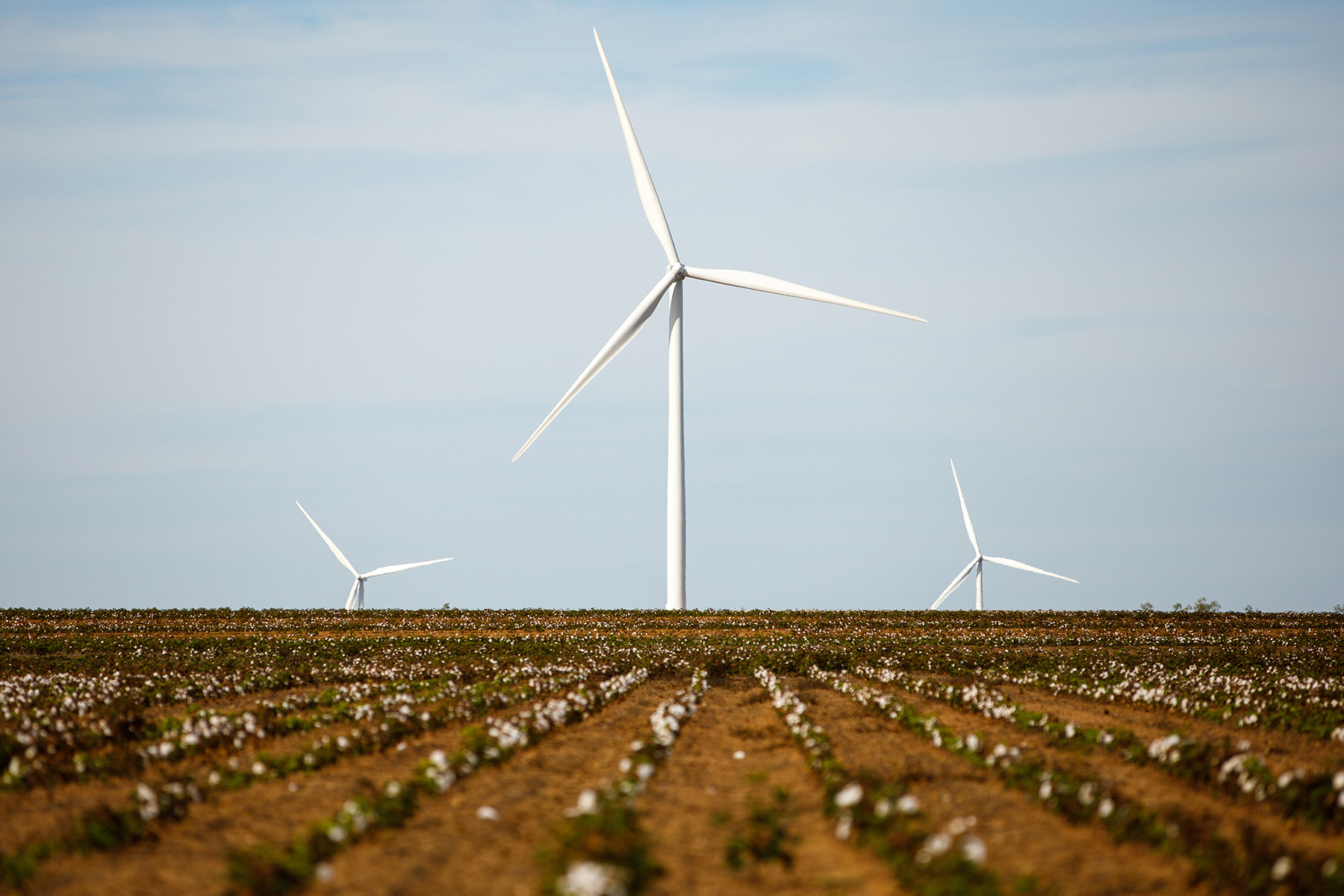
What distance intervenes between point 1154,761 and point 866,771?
5.14 meters

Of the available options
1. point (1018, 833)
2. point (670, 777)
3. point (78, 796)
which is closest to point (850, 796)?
point (1018, 833)

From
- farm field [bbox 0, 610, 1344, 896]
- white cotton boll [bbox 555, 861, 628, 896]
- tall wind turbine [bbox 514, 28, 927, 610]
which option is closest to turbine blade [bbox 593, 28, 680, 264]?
tall wind turbine [bbox 514, 28, 927, 610]

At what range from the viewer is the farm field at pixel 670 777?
10789 millimetres

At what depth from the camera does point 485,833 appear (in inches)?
494

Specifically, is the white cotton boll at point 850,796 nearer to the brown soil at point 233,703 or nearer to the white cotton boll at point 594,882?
the white cotton boll at point 594,882

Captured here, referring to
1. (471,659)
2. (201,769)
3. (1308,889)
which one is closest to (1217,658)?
(471,659)

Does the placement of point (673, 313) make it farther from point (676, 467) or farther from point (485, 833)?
point (485, 833)

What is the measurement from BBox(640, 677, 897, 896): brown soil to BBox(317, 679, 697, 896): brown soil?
1310mm

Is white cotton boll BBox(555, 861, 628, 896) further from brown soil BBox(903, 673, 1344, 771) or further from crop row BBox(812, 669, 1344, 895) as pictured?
brown soil BBox(903, 673, 1344, 771)

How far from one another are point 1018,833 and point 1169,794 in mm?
4048

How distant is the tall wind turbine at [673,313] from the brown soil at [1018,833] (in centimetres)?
4106

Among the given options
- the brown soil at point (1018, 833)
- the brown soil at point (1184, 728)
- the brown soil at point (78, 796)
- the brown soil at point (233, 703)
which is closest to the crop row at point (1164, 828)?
the brown soil at point (1018, 833)

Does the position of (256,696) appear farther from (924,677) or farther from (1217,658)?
(1217,658)

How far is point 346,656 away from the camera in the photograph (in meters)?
40.4
